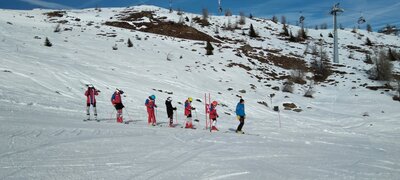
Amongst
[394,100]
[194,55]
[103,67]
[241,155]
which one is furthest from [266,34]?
[241,155]

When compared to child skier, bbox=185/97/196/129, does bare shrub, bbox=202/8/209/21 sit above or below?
above

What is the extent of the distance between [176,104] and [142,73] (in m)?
8.41

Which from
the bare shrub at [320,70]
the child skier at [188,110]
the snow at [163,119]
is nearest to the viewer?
the snow at [163,119]

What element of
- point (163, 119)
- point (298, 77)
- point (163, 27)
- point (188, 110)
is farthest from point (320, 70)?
point (188, 110)

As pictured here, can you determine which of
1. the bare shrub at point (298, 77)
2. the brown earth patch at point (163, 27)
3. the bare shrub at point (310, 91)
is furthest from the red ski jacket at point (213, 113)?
the brown earth patch at point (163, 27)

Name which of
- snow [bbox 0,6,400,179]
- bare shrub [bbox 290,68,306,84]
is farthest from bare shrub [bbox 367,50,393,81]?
bare shrub [bbox 290,68,306,84]

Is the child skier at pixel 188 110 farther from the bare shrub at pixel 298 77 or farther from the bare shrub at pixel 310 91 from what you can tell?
the bare shrub at pixel 298 77

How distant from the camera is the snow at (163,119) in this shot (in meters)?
5.79

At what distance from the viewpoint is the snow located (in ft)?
19.0

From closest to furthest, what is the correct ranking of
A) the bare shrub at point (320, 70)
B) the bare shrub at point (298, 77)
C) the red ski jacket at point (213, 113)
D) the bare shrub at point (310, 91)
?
the red ski jacket at point (213, 113), the bare shrub at point (310, 91), the bare shrub at point (298, 77), the bare shrub at point (320, 70)

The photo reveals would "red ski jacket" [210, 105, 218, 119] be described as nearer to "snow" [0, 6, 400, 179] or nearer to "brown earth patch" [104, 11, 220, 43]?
"snow" [0, 6, 400, 179]

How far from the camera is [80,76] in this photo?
864 inches

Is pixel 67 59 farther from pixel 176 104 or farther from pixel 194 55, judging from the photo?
pixel 194 55

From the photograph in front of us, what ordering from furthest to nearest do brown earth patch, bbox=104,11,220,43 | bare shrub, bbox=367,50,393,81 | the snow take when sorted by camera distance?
brown earth patch, bbox=104,11,220,43 < bare shrub, bbox=367,50,393,81 < the snow
